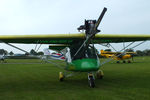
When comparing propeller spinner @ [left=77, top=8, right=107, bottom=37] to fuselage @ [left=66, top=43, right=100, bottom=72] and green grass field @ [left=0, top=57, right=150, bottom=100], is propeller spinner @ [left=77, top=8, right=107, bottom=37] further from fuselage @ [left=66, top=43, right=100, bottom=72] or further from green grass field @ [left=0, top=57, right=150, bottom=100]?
green grass field @ [left=0, top=57, right=150, bottom=100]

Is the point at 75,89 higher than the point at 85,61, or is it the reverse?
the point at 85,61

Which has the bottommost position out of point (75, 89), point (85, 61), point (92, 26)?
point (75, 89)

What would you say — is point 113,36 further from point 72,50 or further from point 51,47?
point 51,47

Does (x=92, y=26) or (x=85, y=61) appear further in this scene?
(x=85, y=61)

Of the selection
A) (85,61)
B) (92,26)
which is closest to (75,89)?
(85,61)

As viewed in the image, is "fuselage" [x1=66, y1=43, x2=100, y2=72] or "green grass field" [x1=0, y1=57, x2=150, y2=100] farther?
"fuselage" [x1=66, y1=43, x2=100, y2=72]

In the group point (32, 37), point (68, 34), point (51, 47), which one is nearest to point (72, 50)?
point (68, 34)

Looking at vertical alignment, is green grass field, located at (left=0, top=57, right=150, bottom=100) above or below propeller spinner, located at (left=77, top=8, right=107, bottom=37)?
below

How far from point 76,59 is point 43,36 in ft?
6.31

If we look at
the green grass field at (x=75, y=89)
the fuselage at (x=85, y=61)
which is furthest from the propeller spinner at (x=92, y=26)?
the green grass field at (x=75, y=89)

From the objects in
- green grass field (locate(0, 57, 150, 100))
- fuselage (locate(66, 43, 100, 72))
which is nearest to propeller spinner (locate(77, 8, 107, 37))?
fuselage (locate(66, 43, 100, 72))

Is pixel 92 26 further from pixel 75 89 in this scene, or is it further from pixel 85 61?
pixel 75 89

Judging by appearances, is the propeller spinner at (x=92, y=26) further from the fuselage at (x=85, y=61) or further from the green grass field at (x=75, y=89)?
the green grass field at (x=75, y=89)

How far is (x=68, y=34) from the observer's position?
7160 millimetres
